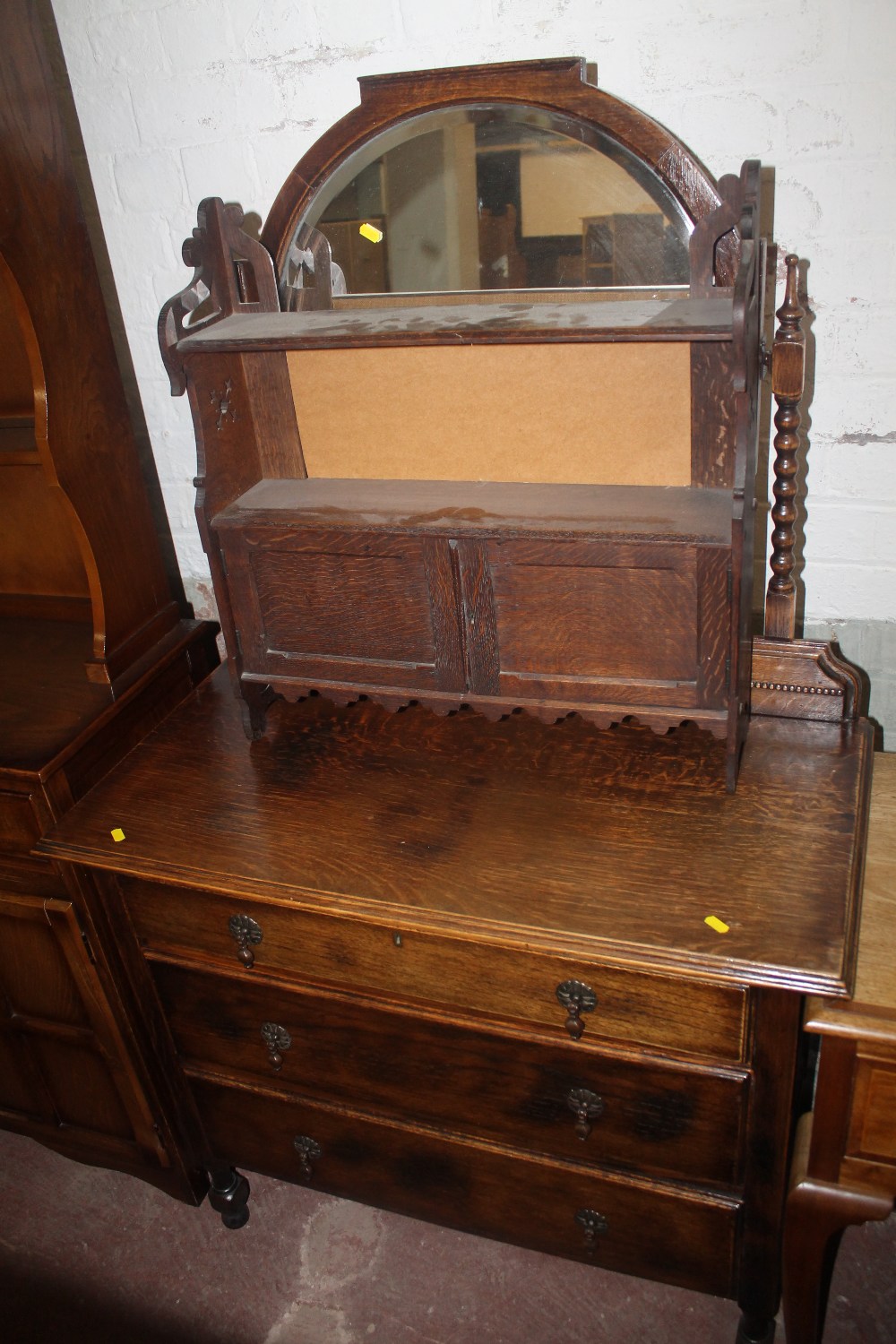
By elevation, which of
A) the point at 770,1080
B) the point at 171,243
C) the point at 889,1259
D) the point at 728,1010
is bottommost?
the point at 889,1259

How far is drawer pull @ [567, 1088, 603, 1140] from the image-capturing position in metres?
1.60

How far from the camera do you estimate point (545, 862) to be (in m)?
1.53

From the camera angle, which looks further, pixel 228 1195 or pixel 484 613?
pixel 228 1195

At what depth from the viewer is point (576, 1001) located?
1.50 m

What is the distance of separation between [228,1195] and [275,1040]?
52 centimetres

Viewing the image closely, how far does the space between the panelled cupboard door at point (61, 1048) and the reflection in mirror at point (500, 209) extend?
1229 millimetres

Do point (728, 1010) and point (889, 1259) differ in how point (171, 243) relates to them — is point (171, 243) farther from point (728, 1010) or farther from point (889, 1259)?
point (889, 1259)

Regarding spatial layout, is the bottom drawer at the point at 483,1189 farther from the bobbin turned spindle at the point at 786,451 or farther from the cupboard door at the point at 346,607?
the bobbin turned spindle at the point at 786,451

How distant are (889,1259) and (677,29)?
2116mm

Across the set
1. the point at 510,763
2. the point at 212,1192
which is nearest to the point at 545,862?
the point at 510,763

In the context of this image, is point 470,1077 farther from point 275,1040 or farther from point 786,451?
point 786,451

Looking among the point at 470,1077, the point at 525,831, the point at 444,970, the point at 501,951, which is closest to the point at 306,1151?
the point at 470,1077

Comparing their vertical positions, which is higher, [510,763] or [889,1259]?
[510,763]

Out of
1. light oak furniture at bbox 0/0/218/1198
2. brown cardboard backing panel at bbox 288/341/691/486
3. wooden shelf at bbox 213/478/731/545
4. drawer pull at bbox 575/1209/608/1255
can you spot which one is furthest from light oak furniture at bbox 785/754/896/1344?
light oak furniture at bbox 0/0/218/1198
